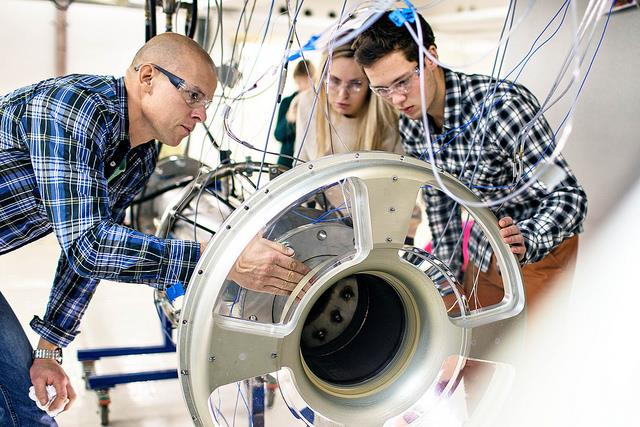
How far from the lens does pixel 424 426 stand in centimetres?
124

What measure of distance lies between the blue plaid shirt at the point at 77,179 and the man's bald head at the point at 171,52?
0.26ft

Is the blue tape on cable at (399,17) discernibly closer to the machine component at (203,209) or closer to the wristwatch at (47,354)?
the machine component at (203,209)

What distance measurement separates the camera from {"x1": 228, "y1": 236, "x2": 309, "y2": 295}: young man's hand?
1.05m

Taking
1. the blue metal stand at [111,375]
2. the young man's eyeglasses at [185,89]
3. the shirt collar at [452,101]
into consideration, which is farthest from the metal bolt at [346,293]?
the blue metal stand at [111,375]

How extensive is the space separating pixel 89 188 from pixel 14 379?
1.80ft

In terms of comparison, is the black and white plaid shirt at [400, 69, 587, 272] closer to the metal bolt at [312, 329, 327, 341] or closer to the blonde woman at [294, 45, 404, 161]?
the blonde woman at [294, 45, 404, 161]

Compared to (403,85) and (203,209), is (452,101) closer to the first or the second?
(403,85)

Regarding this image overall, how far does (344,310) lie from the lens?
1.32 m

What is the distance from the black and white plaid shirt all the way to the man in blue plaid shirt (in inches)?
21.5

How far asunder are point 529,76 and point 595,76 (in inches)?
A: 14.5

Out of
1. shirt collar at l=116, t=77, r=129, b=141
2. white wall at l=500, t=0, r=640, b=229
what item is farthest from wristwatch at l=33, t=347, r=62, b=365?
white wall at l=500, t=0, r=640, b=229

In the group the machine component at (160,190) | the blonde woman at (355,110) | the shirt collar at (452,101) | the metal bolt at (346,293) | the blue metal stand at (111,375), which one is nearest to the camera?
the metal bolt at (346,293)

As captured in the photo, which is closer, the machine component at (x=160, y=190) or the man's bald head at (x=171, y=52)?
the man's bald head at (x=171, y=52)

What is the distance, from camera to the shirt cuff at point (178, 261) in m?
1.20
